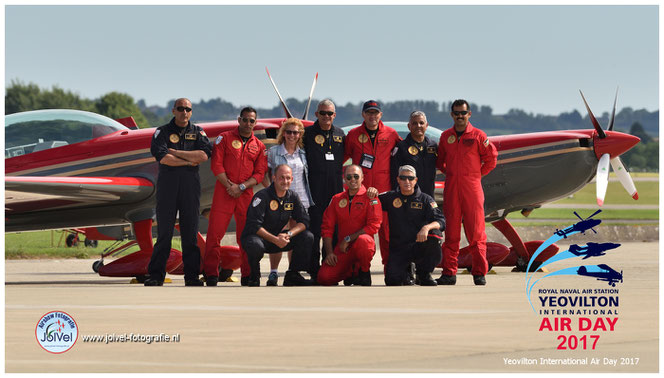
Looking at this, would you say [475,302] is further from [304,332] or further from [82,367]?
[82,367]

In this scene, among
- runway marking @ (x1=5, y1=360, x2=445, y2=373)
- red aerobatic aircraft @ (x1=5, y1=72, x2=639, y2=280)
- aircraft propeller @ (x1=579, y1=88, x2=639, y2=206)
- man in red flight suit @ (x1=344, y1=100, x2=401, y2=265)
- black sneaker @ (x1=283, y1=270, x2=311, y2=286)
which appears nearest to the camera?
runway marking @ (x1=5, y1=360, x2=445, y2=373)

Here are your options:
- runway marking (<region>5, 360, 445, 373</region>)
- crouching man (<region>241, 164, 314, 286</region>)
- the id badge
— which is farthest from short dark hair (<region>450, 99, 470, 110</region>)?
runway marking (<region>5, 360, 445, 373</region>)

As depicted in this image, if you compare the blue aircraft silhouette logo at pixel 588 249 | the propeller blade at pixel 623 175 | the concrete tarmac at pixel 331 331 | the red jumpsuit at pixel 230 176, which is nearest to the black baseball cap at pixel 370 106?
the red jumpsuit at pixel 230 176

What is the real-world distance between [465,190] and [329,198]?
4.11 ft

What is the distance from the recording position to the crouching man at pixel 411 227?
9.39 metres

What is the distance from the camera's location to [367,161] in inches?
387

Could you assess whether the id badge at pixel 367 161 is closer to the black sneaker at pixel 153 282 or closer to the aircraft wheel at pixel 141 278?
the black sneaker at pixel 153 282

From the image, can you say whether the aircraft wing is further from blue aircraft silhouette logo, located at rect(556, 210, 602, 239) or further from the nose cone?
the nose cone

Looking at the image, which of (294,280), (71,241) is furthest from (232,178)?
(71,241)

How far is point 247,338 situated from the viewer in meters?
5.49

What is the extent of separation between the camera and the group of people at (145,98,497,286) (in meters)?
9.38

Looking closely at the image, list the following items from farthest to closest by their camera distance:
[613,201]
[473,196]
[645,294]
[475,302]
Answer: [613,201]
[473,196]
[645,294]
[475,302]

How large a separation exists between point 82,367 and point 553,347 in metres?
2.30

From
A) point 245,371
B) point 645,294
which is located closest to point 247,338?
point 245,371
